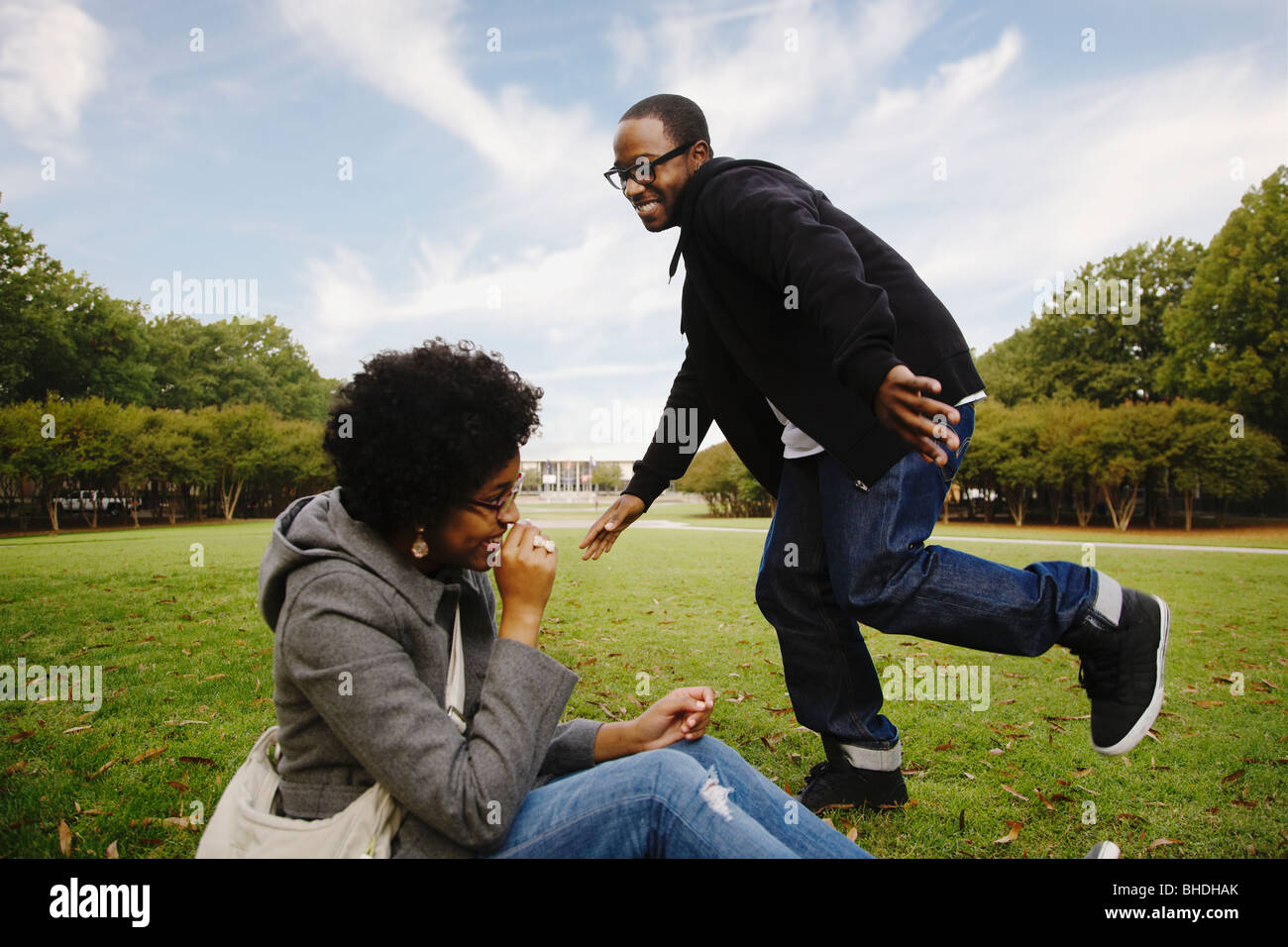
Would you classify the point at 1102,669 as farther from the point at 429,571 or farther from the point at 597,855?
the point at 429,571

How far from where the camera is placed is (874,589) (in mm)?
2326

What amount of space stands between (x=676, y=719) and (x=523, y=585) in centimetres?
56

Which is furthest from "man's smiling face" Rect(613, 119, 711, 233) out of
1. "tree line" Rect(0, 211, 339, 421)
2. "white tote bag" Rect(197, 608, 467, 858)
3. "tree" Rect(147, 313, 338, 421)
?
"tree" Rect(147, 313, 338, 421)

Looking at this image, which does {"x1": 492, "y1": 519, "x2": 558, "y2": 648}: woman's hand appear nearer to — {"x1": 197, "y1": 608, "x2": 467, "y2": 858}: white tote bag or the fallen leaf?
{"x1": 197, "y1": 608, "x2": 467, "y2": 858}: white tote bag

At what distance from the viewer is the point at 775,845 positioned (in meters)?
1.41

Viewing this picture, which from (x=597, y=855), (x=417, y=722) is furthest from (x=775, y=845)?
(x=417, y=722)

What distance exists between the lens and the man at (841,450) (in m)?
2.16

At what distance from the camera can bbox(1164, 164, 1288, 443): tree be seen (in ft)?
97.6

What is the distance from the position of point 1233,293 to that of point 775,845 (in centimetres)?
3845

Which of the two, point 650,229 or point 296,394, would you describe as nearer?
point 650,229

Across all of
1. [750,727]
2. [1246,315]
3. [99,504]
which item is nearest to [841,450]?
[750,727]

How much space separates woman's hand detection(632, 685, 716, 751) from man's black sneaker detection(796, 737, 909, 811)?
1.14 m

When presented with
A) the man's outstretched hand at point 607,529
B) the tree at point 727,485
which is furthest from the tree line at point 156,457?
the man's outstretched hand at point 607,529

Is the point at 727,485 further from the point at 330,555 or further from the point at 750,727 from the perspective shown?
the point at 330,555
